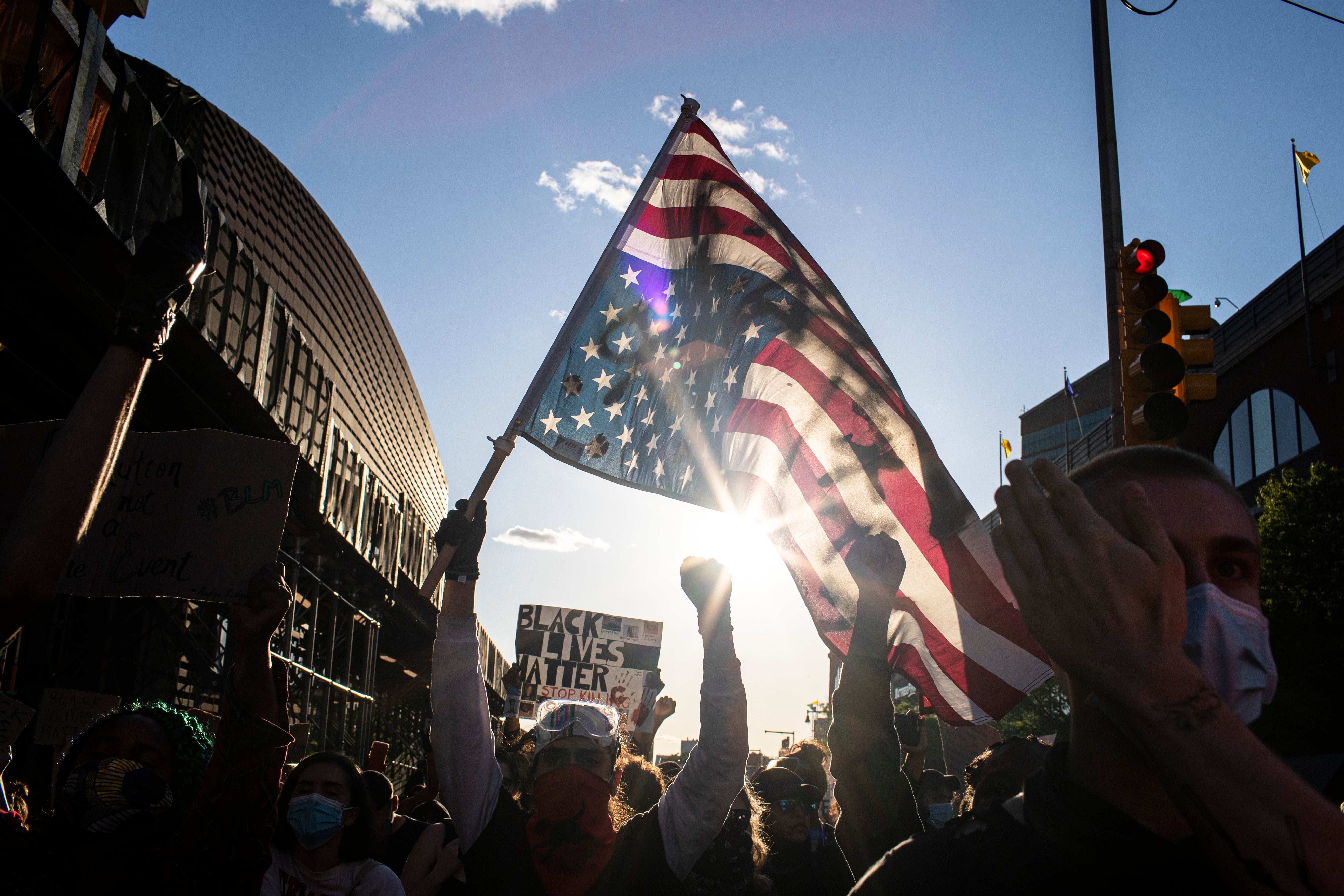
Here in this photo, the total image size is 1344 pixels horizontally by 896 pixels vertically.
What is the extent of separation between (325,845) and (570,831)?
3.54 ft

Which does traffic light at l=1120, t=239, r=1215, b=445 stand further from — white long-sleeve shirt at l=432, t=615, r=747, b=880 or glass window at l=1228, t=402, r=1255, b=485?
glass window at l=1228, t=402, r=1255, b=485

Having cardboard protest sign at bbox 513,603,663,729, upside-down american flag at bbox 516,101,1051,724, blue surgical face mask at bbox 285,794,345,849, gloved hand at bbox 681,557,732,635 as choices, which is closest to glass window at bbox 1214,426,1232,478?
cardboard protest sign at bbox 513,603,663,729

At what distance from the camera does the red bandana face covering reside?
2779 millimetres

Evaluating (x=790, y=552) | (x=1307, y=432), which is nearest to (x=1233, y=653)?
(x=790, y=552)

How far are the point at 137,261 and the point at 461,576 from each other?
1.40 m

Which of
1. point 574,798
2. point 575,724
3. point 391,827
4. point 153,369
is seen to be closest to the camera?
point 574,798

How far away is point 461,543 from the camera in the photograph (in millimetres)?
3014

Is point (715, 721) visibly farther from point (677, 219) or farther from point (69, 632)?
point (69, 632)

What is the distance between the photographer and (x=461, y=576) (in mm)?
2953

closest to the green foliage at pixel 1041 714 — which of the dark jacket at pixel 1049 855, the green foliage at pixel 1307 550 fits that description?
the green foliage at pixel 1307 550

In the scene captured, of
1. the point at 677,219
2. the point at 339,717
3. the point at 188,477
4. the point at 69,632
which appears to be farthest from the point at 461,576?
the point at 339,717

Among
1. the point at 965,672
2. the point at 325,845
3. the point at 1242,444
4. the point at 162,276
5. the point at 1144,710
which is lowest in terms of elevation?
the point at 325,845

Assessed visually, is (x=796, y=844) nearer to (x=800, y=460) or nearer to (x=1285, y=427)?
(x=800, y=460)

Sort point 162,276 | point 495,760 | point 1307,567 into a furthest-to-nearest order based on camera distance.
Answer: point 1307,567 < point 495,760 < point 162,276
